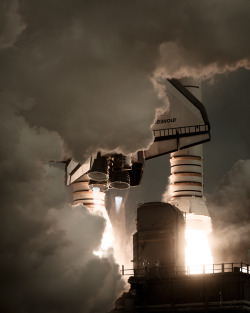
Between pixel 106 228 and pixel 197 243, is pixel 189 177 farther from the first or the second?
pixel 106 228

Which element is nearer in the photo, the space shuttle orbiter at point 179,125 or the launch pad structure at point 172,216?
the launch pad structure at point 172,216

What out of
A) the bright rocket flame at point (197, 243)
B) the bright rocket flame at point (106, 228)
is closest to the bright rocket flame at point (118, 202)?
the bright rocket flame at point (106, 228)

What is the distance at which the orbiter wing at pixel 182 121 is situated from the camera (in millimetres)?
46156

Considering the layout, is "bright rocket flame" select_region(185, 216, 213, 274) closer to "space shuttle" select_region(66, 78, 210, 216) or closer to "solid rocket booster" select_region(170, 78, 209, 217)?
"solid rocket booster" select_region(170, 78, 209, 217)

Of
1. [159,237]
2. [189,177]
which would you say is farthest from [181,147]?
[159,237]

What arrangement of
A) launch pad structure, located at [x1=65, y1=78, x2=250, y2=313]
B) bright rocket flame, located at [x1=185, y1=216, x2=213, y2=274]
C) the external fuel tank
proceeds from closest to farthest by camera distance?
launch pad structure, located at [x1=65, y1=78, x2=250, y2=313] → the external fuel tank → bright rocket flame, located at [x1=185, y1=216, x2=213, y2=274]

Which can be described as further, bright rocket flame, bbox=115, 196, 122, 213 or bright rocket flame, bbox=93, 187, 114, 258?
bright rocket flame, bbox=115, 196, 122, 213

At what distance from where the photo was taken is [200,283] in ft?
127

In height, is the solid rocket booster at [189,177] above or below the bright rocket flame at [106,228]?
above

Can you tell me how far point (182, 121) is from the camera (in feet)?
152

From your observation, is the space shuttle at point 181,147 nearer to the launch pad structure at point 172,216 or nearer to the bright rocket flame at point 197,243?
the launch pad structure at point 172,216

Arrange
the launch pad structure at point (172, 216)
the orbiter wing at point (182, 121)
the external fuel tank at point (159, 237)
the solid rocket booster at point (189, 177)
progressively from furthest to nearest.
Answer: the solid rocket booster at point (189, 177) → the orbiter wing at point (182, 121) → the external fuel tank at point (159, 237) → the launch pad structure at point (172, 216)

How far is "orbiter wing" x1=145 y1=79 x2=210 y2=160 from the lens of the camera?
1817 inches

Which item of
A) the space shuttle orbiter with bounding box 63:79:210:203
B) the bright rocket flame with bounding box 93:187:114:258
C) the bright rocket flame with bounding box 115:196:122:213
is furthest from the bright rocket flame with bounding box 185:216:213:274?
the bright rocket flame with bounding box 115:196:122:213
